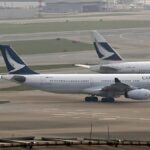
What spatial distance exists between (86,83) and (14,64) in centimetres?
739

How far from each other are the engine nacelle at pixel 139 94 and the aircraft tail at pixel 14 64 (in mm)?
9842

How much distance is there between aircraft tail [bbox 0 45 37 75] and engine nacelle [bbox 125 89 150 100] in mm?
9842

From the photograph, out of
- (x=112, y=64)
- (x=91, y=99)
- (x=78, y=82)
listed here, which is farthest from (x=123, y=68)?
(x=78, y=82)

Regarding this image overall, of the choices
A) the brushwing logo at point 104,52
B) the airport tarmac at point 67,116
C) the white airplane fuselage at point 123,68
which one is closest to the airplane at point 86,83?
the airport tarmac at point 67,116

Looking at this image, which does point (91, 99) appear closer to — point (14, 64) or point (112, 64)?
point (14, 64)

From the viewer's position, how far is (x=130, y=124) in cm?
6325

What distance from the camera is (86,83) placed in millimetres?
80188

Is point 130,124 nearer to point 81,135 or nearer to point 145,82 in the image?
point 81,135

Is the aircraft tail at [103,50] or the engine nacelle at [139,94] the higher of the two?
the aircraft tail at [103,50]

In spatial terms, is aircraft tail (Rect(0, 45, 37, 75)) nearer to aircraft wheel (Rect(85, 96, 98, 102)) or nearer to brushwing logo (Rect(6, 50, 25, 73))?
brushwing logo (Rect(6, 50, 25, 73))

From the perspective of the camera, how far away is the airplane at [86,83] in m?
79.2

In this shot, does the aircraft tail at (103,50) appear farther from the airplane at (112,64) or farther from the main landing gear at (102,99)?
the main landing gear at (102,99)

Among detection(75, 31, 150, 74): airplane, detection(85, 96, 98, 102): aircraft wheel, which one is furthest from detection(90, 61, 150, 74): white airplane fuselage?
detection(85, 96, 98, 102): aircraft wheel

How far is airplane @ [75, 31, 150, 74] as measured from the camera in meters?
98.1
